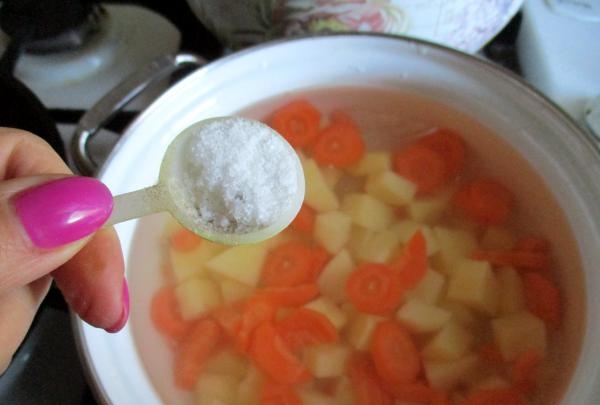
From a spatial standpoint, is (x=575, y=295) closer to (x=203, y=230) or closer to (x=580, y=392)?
(x=580, y=392)

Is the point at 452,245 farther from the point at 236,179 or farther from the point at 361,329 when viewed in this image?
the point at 236,179

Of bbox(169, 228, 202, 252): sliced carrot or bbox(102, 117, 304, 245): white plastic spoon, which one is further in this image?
bbox(169, 228, 202, 252): sliced carrot

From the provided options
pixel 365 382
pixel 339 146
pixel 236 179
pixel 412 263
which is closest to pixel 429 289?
pixel 412 263

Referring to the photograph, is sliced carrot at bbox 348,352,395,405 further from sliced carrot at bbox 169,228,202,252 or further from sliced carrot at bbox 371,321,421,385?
sliced carrot at bbox 169,228,202,252

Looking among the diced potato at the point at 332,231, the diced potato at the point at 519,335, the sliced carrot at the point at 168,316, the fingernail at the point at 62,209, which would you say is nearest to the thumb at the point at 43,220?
the fingernail at the point at 62,209

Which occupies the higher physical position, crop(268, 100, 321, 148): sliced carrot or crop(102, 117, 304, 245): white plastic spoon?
crop(102, 117, 304, 245): white plastic spoon

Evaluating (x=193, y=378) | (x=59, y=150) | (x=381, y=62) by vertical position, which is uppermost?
(x=381, y=62)

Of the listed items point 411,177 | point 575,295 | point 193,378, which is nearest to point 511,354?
point 575,295

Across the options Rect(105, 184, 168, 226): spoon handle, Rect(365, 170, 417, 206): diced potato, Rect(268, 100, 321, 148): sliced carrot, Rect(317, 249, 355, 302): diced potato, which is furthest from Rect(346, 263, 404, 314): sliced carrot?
Rect(105, 184, 168, 226): spoon handle
